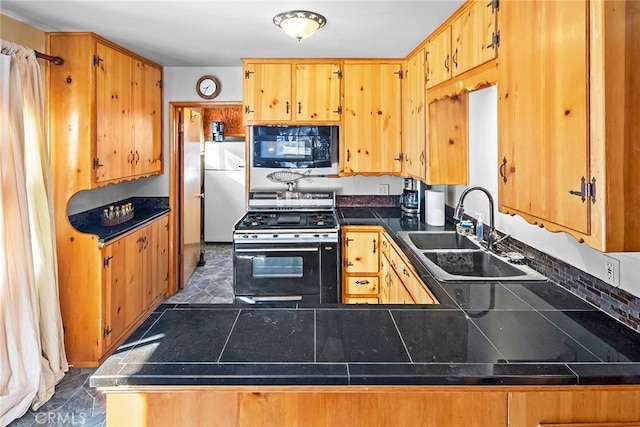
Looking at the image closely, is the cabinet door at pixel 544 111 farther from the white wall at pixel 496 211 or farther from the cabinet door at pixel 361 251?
the cabinet door at pixel 361 251

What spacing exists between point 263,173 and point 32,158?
2.01 meters

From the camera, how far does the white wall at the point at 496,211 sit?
1.47 meters

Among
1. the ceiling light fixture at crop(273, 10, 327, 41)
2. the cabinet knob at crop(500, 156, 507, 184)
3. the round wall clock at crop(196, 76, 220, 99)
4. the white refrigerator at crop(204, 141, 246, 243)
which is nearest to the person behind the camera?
the cabinet knob at crop(500, 156, 507, 184)

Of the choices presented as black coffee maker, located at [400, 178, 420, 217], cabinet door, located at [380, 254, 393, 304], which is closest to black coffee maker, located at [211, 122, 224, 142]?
black coffee maker, located at [400, 178, 420, 217]

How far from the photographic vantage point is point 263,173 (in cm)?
424

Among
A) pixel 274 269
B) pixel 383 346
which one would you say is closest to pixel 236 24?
pixel 274 269

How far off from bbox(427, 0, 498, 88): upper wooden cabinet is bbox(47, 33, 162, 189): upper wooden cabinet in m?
2.37

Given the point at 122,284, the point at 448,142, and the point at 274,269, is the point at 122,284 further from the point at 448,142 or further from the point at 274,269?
the point at 448,142

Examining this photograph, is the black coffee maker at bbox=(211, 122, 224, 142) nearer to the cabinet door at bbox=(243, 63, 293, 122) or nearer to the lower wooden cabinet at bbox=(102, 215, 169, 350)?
the lower wooden cabinet at bbox=(102, 215, 169, 350)

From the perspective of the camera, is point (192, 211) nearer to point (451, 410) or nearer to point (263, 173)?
point (263, 173)

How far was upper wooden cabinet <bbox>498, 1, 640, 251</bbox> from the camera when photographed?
3.38 ft

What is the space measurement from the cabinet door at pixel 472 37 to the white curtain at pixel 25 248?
252cm

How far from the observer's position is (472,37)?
214 cm

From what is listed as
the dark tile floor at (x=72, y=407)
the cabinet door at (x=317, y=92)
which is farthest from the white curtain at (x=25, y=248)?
the cabinet door at (x=317, y=92)
